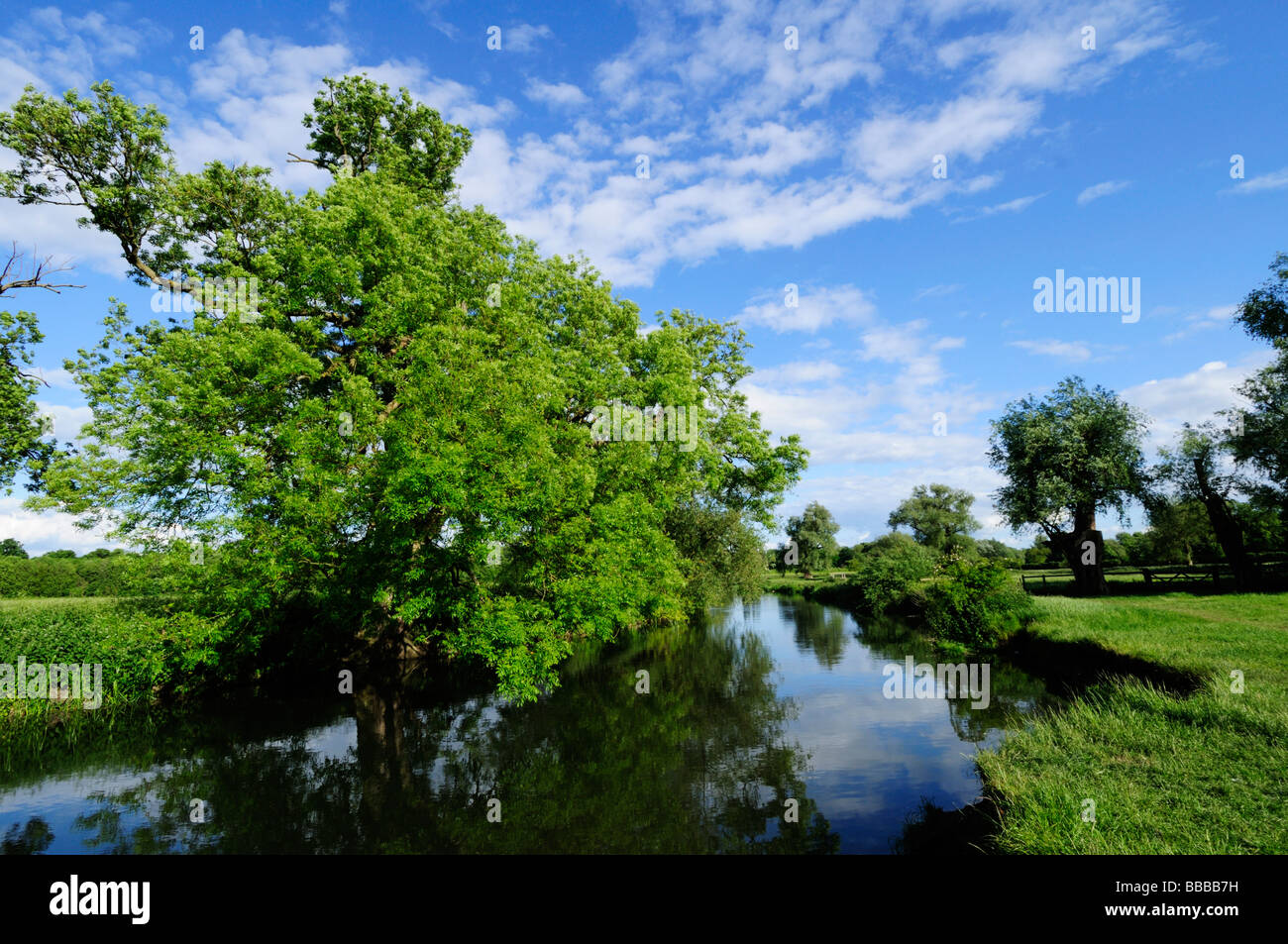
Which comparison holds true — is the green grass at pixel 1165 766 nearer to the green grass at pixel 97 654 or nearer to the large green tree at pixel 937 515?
the green grass at pixel 97 654

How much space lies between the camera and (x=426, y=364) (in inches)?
757

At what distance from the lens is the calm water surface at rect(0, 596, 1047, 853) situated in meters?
12.0

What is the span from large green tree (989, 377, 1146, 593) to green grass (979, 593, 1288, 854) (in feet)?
81.0

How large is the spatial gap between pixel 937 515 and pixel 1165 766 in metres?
111

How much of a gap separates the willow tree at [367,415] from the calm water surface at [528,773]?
305 cm

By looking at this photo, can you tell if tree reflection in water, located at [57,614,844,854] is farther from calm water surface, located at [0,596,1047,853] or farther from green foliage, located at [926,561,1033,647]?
green foliage, located at [926,561,1033,647]

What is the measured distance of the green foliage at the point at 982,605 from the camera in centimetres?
3038

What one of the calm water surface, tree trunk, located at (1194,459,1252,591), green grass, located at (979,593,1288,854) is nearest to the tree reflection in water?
the calm water surface

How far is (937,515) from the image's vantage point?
110 meters

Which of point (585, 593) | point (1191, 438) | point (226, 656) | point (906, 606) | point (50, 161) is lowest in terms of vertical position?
point (906, 606)
